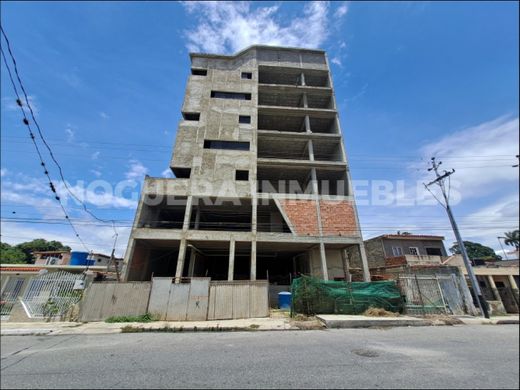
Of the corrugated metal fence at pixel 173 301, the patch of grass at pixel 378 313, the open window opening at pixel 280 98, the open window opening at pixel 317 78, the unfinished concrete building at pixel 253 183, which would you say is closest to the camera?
the patch of grass at pixel 378 313

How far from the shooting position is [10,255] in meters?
37.7

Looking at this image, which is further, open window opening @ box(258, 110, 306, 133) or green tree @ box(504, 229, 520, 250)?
green tree @ box(504, 229, 520, 250)

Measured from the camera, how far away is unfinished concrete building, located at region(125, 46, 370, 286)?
59.8 ft

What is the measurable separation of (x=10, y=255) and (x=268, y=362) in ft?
173

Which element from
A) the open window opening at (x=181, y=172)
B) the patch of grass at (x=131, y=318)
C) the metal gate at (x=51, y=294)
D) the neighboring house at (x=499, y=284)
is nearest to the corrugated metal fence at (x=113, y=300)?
the patch of grass at (x=131, y=318)

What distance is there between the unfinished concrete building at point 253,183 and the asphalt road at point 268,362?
30.9 feet

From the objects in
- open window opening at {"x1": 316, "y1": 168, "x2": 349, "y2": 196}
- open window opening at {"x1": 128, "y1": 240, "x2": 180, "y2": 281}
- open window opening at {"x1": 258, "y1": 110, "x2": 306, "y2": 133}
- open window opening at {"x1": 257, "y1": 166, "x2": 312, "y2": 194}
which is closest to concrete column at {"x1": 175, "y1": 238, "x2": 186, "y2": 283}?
open window opening at {"x1": 128, "y1": 240, "x2": 180, "y2": 281}

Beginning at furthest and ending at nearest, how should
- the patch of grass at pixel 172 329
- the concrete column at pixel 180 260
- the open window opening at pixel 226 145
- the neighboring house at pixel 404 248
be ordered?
the neighboring house at pixel 404 248
the open window opening at pixel 226 145
the concrete column at pixel 180 260
the patch of grass at pixel 172 329

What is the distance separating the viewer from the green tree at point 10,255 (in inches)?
1403

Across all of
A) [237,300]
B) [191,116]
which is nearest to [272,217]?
[237,300]

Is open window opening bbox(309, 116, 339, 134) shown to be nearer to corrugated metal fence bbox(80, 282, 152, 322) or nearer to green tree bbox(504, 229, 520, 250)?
corrugated metal fence bbox(80, 282, 152, 322)

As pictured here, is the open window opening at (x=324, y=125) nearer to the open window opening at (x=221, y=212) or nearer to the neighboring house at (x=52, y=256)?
the open window opening at (x=221, y=212)

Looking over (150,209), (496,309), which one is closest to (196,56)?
(150,209)

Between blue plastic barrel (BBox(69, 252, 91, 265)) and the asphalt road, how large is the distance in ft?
55.0
